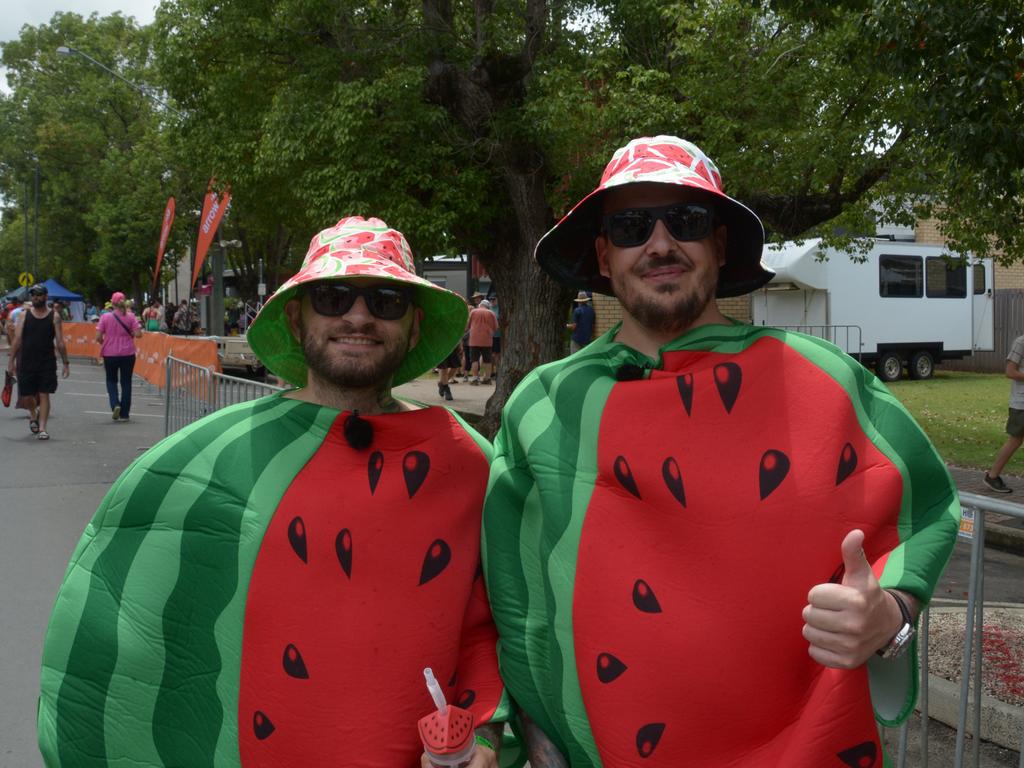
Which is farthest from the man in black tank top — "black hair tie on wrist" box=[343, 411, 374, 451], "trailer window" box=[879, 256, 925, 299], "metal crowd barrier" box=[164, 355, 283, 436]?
"trailer window" box=[879, 256, 925, 299]

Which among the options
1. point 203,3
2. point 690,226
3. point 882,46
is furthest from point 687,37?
point 690,226

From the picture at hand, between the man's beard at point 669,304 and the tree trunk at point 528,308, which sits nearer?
the man's beard at point 669,304

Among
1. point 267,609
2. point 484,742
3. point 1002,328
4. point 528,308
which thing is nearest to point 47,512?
point 528,308

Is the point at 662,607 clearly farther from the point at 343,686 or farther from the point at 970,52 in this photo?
the point at 970,52

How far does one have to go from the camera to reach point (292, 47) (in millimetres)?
13102

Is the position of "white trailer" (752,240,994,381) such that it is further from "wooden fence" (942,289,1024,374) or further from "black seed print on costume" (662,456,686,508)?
"black seed print on costume" (662,456,686,508)

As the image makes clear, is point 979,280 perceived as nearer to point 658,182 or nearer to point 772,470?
point 658,182

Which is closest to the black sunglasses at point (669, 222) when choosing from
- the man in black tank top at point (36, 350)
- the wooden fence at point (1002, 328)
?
the man in black tank top at point (36, 350)

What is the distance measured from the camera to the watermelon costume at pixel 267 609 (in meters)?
2.11

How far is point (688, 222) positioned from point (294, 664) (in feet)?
4.17

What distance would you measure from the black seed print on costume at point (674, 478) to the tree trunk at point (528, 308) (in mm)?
10517

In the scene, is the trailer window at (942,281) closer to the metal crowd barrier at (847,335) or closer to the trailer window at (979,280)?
the trailer window at (979,280)

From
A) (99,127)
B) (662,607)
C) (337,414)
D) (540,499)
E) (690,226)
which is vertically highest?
(99,127)

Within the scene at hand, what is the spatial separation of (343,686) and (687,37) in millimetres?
10618
